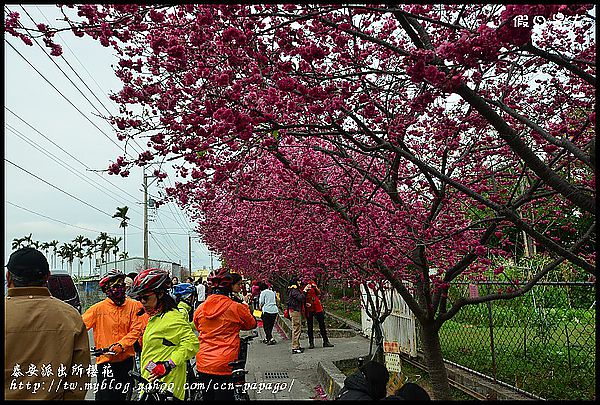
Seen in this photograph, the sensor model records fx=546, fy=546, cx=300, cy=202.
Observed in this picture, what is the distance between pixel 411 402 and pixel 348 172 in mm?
3877

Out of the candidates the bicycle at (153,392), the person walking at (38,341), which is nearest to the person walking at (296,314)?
the bicycle at (153,392)

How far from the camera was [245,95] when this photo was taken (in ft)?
15.7

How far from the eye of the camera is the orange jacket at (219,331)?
18.8ft

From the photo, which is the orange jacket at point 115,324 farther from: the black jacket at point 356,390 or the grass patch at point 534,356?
the grass patch at point 534,356

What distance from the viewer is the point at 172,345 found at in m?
4.82

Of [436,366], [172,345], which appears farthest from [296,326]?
[172,345]

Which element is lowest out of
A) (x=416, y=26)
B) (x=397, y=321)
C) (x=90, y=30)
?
(x=397, y=321)

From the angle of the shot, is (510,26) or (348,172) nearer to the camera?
(510,26)

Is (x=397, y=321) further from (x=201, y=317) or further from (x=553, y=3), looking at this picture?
(x=553, y=3)

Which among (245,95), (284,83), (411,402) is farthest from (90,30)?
(411,402)

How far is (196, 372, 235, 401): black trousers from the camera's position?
5652 mm

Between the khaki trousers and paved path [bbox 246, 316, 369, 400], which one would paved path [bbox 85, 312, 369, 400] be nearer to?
paved path [bbox 246, 316, 369, 400]

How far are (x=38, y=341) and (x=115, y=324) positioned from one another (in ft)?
9.74

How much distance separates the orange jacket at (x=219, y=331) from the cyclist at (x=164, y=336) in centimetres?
84
